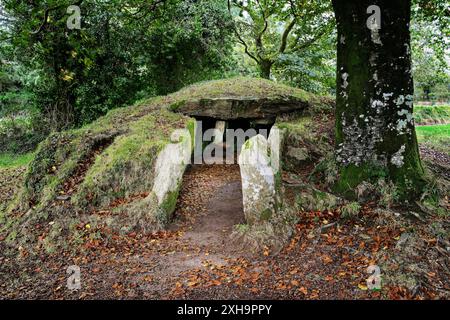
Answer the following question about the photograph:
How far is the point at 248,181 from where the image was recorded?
5484 mm

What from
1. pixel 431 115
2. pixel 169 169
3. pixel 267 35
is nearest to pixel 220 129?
pixel 169 169

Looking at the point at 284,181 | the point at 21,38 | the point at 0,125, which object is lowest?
the point at 284,181

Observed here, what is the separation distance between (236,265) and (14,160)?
1164cm

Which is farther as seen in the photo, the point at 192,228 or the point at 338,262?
the point at 192,228

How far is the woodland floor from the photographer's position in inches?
155

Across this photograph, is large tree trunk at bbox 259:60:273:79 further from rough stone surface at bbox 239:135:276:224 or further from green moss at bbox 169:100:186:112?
rough stone surface at bbox 239:135:276:224

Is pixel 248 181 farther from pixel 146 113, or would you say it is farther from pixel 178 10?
pixel 178 10

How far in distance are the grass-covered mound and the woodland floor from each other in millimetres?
426

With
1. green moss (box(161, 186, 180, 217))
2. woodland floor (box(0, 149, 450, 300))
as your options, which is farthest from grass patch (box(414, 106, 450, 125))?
green moss (box(161, 186, 180, 217))

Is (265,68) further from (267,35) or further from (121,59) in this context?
(121,59)

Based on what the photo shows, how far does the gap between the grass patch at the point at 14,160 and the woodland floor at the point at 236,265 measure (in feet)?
25.6

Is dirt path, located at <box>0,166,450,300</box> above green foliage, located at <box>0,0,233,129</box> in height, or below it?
below

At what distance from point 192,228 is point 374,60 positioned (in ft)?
12.9
